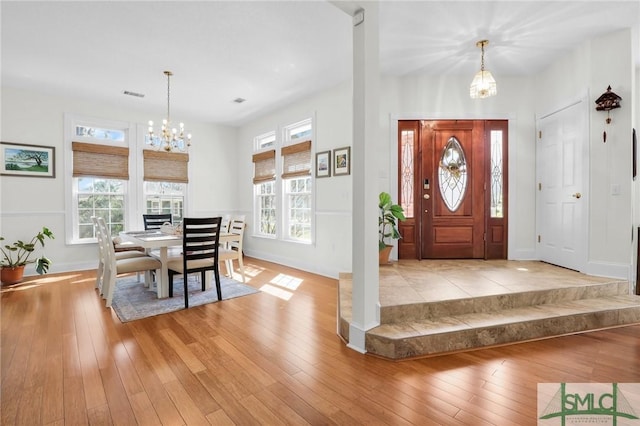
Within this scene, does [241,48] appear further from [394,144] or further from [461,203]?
[461,203]

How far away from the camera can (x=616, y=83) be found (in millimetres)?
3318

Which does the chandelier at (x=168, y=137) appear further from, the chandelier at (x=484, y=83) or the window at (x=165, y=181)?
the chandelier at (x=484, y=83)

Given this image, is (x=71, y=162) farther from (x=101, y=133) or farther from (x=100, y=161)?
(x=101, y=133)

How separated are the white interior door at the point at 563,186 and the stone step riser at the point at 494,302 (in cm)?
51

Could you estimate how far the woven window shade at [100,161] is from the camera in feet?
16.6

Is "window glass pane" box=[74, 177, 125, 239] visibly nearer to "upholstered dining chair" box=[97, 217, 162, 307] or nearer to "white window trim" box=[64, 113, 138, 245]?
"white window trim" box=[64, 113, 138, 245]

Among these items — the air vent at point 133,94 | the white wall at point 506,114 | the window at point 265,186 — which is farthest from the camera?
the window at point 265,186

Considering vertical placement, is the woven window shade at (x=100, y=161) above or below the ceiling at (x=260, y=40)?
below

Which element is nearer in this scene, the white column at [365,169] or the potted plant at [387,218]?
the white column at [365,169]

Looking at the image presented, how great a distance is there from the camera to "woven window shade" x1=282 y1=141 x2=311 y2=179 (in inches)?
199

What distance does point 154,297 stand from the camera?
142 inches

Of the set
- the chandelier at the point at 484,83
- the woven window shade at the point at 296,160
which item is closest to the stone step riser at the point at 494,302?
the chandelier at the point at 484,83

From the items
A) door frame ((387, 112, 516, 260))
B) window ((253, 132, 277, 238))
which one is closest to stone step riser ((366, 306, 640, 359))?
door frame ((387, 112, 516, 260))

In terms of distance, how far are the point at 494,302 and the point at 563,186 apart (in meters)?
2.23
